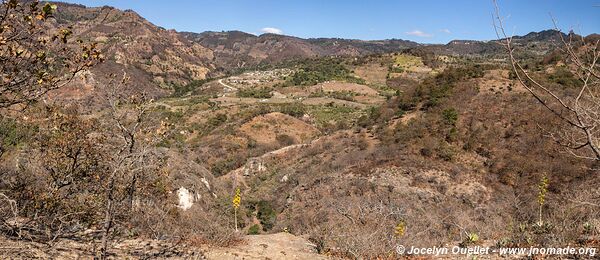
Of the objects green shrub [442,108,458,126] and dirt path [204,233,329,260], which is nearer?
dirt path [204,233,329,260]

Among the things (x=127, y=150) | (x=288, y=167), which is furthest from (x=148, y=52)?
(x=127, y=150)

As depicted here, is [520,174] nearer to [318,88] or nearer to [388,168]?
[388,168]

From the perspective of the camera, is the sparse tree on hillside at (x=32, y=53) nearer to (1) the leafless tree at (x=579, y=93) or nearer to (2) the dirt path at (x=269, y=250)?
(1) the leafless tree at (x=579, y=93)

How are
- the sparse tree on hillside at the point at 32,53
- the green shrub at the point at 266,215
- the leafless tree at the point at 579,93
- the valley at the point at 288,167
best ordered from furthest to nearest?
the green shrub at the point at 266,215
the valley at the point at 288,167
the sparse tree on hillside at the point at 32,53
the leafless tree at the point at 579,93

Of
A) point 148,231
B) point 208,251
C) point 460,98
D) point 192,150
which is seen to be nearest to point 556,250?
point 208,251

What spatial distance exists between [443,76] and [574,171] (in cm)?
1582

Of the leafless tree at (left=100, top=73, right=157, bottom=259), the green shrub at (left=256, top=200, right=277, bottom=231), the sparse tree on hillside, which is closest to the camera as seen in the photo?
the sparse tree on hillside

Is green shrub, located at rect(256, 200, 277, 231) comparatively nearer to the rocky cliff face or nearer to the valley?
the valley

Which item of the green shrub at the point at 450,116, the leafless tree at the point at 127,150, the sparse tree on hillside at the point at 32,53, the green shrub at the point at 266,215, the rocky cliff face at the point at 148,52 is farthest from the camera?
the rocky cliff face at the point at 148,52

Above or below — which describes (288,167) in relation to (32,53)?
below

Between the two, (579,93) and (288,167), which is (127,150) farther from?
(288,167)

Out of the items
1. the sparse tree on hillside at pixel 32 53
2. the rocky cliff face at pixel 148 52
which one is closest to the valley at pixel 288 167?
the sparse tree on hillside at pixel 32 53

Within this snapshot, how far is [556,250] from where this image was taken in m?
8.05

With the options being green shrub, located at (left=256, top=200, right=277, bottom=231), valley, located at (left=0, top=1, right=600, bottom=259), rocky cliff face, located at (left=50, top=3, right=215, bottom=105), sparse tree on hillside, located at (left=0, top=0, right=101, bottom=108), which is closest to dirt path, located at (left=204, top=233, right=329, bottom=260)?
valley, located at (left=0, top=1, right=600, bottom=259)
